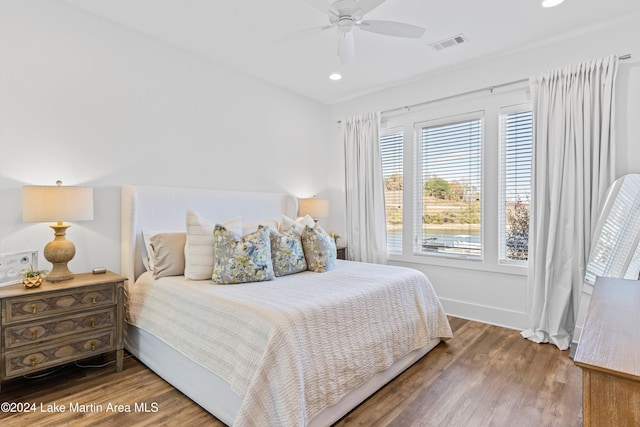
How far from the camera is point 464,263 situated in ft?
12.3

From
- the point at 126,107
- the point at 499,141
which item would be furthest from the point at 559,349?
the point at 126,107

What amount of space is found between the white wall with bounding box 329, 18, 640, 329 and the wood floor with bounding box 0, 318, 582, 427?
77 cm

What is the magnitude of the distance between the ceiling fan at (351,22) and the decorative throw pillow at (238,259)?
1579 mm

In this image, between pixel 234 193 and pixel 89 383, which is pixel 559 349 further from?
pixel 89 383

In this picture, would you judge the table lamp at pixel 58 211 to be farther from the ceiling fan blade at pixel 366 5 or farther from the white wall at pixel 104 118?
the ceiling fan blade at pixel 366 5

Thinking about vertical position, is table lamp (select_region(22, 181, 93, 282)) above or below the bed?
above

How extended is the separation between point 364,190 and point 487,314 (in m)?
2.01

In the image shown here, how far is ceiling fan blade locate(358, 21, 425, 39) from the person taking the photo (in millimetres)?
2271

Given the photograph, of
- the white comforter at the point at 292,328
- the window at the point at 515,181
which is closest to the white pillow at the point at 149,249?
the white comforter at the point at 292,328

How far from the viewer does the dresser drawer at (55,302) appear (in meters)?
2.05

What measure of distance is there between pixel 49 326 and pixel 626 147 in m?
4.50

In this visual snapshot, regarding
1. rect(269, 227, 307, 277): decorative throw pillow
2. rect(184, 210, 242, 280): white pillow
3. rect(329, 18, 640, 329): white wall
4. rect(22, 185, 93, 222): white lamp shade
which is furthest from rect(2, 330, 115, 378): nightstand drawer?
rect(329, 18, 640, 329): white wall

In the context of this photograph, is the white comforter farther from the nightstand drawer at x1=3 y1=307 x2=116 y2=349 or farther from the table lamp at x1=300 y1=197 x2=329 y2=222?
the table lamp at x1=300 y1=197 x2=329 y2=222

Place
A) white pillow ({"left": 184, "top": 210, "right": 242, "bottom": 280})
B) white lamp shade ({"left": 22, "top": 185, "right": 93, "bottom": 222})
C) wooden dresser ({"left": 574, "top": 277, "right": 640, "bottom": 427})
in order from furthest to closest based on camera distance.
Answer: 1. white pillow ({"left": 184, "top": 210, "right": 242, "bottom": 280})
2. white lamp shade ({"left": 22, "top": 185, "right": 93, "bottom": 222})
3. wooden dresser ({"left": 574, "top": 277, "right": 640, "bottom": 427})
